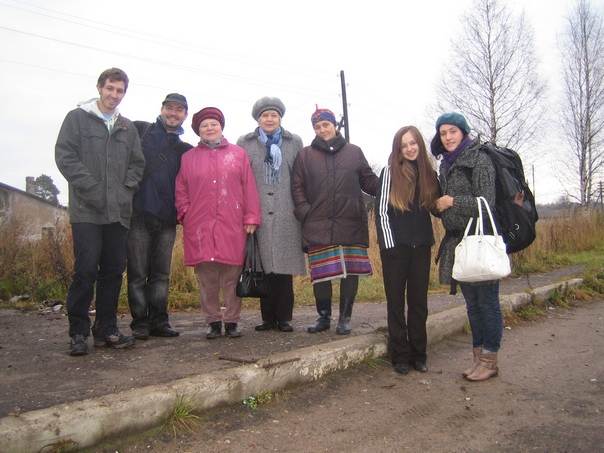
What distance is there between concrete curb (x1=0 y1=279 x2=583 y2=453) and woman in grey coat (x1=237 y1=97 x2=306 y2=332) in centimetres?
86

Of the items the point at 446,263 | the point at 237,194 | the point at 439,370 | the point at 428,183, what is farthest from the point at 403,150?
the point at 439,370

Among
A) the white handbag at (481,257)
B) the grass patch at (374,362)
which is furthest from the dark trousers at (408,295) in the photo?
the white handbag at (481,257)

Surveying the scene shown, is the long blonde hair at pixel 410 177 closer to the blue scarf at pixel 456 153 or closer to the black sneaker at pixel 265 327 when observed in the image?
the blue scarf at pixel 456 153

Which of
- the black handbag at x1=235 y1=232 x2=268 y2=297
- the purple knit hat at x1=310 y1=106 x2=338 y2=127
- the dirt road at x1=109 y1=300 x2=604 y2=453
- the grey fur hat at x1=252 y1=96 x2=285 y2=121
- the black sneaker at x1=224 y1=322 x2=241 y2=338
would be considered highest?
the grey fur hat at x1=252 y1=96 x2=285 y2=121

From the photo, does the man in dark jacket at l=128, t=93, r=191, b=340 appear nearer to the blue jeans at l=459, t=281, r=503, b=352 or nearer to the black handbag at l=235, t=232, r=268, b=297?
the black handbag at l=235, t=232, r=268, b=297

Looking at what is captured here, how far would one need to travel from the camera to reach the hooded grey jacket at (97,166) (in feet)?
11.4

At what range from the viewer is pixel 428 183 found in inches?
143

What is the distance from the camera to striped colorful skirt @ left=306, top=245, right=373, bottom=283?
13.6 ft

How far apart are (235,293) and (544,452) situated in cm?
251

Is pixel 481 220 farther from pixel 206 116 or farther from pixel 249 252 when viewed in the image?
pixel 206 116

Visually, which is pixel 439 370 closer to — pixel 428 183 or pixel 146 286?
pixel 428 183

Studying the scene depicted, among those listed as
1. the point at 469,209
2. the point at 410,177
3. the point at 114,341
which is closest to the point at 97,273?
the point at 114,341

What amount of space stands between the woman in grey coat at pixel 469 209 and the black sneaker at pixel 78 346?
102 inches

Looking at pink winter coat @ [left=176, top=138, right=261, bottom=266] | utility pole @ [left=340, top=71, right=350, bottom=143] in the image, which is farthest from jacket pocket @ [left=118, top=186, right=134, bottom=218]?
utility pole @ [left=340, top=71, right=350, bottom=143]
